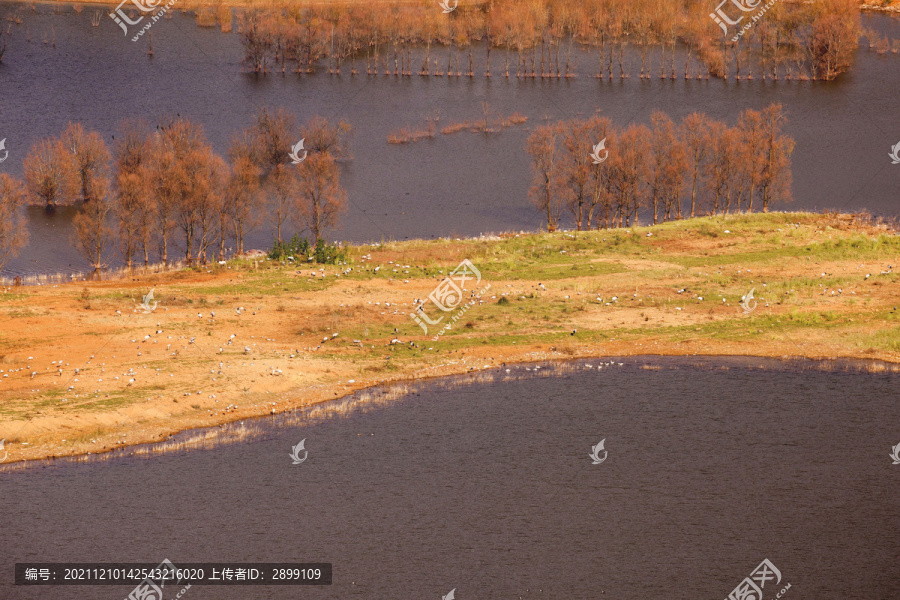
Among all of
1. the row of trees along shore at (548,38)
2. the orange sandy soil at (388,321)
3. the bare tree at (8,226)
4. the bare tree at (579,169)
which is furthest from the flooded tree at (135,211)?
the row of trees along shore at (548,38)

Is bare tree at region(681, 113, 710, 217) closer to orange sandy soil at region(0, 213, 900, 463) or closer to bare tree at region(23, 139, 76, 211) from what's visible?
orange sandy soil at region(0, 213, 900, 463)

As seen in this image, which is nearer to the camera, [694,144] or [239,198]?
[239,198]

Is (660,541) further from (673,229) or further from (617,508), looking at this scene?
(673,229)

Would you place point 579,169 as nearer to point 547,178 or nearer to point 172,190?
point 547,178

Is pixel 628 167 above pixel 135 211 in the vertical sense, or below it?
above

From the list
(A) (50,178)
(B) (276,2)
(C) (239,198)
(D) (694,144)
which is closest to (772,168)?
(D) (694,144)

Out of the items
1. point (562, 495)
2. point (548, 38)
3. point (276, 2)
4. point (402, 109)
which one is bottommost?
point (562, 495)

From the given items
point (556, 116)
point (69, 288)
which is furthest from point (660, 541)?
point (556, 116)

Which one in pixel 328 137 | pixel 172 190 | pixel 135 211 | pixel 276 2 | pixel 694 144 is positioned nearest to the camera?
pixel 172 190
